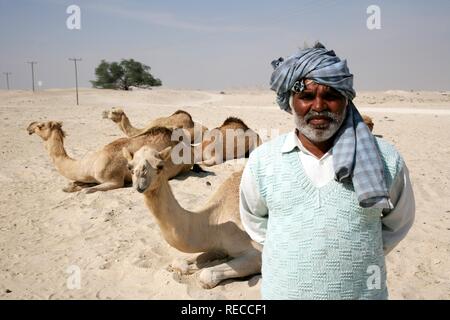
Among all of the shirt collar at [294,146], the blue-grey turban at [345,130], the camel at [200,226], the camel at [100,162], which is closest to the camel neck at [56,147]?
the camel at [100,162]

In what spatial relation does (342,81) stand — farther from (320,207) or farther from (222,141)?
(222,141)

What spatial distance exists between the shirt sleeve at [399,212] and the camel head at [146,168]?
7.36ft

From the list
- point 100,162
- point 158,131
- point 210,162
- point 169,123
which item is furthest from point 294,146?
point 169,123

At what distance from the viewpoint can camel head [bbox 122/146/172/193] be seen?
393 centimetres

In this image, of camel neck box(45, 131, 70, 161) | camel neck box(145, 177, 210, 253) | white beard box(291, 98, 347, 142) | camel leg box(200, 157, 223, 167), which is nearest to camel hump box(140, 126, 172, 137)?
camel leg box(200, 157, 223, 167)

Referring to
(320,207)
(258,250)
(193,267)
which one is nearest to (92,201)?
(193,267)

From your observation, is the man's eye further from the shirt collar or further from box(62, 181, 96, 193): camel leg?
box(62, 181, 96, 193): camel leg

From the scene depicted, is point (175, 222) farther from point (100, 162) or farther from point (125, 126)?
point (125, 126)

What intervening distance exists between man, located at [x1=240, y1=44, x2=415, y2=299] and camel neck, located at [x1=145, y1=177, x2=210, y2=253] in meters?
2.04

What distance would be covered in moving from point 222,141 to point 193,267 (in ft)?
17.3

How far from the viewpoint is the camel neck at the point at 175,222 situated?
4191 millimetres

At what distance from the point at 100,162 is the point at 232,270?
4291mm

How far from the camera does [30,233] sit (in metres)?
6.03

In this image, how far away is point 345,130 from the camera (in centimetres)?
216
